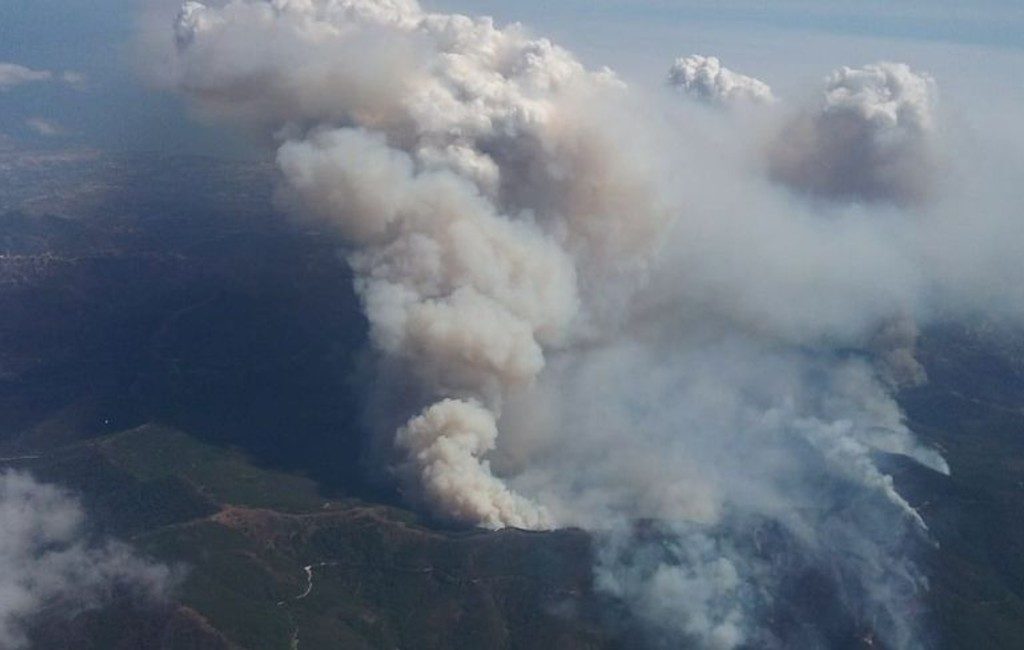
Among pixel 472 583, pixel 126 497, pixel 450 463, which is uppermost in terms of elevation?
pixel 450 463

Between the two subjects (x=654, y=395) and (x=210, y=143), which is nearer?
(x=654, y=395)

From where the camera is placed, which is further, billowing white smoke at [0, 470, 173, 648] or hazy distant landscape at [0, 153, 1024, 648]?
hazy distant landscape at [0, 153, 1024, 648]

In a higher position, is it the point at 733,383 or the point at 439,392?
the point at 439,392

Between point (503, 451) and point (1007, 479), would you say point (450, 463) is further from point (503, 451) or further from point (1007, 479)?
point (1007, 479)

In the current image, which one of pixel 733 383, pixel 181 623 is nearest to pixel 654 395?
pixel 733 383

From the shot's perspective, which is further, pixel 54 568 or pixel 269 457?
pixel 269 457

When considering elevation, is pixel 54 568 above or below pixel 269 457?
above

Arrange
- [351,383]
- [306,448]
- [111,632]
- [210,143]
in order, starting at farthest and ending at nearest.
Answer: [210,143] < [351,383] < [306,448] < [111,632]

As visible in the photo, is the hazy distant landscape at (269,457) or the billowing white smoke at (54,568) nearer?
the billowing white smoke at (54,568)
